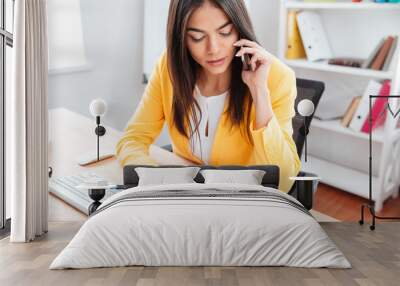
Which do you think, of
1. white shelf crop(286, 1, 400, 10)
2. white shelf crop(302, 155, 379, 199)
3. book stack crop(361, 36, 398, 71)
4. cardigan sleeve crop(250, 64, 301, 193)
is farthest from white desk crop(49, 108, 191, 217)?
book stack crop(361, 36, 398, 71)

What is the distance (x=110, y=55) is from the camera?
3.85 m

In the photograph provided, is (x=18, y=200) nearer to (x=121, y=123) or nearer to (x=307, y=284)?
(x=121, y=123)

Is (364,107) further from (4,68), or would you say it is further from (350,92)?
(4,68)

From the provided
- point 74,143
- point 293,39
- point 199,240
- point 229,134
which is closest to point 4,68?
point 74,143

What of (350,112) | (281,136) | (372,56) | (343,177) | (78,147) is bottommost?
(343,177)

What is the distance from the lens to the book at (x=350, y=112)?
404 centimetres

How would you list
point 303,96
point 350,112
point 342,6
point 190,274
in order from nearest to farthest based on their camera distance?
point 190,274
point 303,96
point 342,6
point 350,112

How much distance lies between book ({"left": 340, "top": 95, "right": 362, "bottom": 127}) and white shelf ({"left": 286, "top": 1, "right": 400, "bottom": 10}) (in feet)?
1.86

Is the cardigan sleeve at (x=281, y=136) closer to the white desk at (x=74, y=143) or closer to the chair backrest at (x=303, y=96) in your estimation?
the chair backrest at (x=303, y=96)

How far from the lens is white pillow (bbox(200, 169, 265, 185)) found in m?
3.71

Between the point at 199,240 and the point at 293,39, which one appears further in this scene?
the point at 293,39

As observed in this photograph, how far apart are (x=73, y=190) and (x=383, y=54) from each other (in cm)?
212

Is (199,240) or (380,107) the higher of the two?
(380,107)

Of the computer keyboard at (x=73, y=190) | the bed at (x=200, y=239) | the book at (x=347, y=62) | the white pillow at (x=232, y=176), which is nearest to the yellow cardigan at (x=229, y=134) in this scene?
the white pillow at (x=232, y=176)
